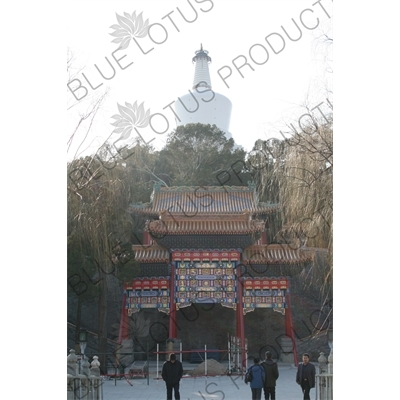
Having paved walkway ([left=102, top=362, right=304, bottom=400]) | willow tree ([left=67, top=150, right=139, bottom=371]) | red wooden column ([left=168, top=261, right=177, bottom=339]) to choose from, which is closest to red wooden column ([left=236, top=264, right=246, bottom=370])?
paved walkway ([left=102, top=362, right=304, bottom=400])

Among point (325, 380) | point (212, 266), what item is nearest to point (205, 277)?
point (212, 266)

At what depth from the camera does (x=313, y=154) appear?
584cm

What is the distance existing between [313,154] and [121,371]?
6114 mm

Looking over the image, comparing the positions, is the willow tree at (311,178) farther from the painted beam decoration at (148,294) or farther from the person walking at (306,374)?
the painted beam decoration at (148,294)

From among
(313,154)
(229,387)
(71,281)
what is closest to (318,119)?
(313,154)

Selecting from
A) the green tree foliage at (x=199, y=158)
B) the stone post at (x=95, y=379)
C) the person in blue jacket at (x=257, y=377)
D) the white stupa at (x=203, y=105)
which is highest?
the white stupa at (x=203, y=105)

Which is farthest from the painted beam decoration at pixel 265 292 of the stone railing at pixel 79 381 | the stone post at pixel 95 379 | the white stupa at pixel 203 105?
the white stupa at pixel 203 105

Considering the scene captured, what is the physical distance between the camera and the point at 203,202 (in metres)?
10.3

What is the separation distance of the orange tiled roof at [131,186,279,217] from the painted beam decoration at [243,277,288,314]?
1.63m

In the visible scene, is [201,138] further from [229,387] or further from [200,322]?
[229,387]

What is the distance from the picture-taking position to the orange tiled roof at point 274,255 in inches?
375

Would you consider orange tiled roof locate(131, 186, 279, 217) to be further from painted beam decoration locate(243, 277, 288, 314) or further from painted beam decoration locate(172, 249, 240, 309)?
painted beam decoration locate(243, 277, 288, 314)

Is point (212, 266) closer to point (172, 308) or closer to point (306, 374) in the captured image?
point (172, 308)

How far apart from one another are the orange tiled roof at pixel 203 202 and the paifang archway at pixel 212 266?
0.18 ft
